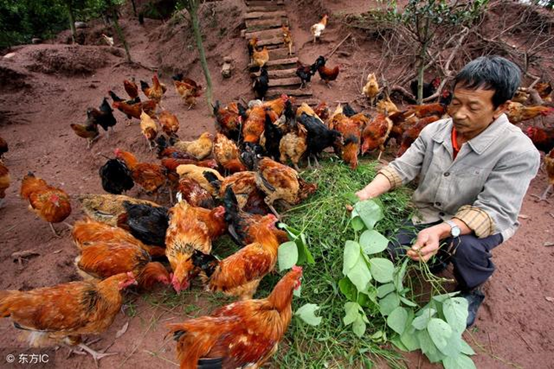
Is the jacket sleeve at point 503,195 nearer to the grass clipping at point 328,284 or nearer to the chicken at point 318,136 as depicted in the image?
the grass clipping at point 328,284

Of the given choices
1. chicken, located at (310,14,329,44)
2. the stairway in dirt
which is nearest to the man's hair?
the stairway in dirt

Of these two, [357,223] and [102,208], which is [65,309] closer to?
[102,208]

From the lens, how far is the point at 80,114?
29.8ft

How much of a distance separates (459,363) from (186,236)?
292cm

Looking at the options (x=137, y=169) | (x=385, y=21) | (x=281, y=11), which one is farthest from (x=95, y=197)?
(x=281, y=11)

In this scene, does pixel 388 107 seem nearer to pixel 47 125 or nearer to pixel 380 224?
pixel 380 224

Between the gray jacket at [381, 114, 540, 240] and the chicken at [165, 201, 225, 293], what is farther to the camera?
the chicken at [165, 201, 225, 293]

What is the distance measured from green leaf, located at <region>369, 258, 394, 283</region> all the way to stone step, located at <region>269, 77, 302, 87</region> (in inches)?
→ 298

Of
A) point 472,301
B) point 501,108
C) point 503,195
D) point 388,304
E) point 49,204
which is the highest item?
point 501,108

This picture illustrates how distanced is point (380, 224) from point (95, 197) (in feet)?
13.4

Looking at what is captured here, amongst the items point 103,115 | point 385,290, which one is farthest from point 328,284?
point 103,115

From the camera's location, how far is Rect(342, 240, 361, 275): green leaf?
2340 millimetres

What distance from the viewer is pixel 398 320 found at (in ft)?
7.96

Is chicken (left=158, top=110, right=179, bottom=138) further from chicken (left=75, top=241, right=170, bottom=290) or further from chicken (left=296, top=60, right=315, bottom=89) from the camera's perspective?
chicken (left=296, top=60, right=315, bottom=89)
